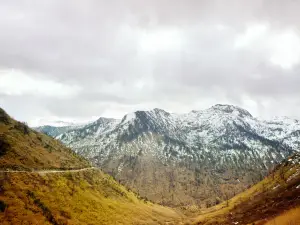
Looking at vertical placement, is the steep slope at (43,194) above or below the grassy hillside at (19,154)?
below

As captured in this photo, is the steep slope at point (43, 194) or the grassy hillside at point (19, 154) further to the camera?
the grassy hillside at point (19, 154)

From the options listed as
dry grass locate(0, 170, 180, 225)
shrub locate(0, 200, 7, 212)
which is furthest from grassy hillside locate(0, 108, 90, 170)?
shrub locate(0, 200, 7, 212)

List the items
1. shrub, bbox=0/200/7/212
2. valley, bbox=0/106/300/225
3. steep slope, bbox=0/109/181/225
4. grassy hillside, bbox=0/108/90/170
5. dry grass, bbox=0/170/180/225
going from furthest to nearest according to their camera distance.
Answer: grassy hillside, bbox=0/108/90/170 → steep slope, bbox=0/109/181/225 → dry grass, bbox=0/170/180/225 → valley, bbox=0/106/300/225 → shrub, bbox=0/200/7/212

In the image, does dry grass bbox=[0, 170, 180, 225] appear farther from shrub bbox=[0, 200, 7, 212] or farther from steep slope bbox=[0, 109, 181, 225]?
shrub bbox=[0, 200, 7, 212]

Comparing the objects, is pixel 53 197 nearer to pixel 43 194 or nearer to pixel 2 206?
pixel 43 194

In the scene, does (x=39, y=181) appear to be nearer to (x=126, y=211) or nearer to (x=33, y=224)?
(x=33, y=224)

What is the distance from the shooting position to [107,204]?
183125mm

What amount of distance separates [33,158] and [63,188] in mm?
28220

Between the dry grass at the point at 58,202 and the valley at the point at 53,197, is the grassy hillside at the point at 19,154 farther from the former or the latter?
the dry grass at the point at 58,202

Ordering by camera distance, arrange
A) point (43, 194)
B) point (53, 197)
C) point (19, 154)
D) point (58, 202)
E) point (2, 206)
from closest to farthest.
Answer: point (2, 206), point (43, 194), point (58, 202), point (53, 197), point (19, 154)

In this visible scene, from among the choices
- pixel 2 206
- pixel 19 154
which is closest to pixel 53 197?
pixel 2 206

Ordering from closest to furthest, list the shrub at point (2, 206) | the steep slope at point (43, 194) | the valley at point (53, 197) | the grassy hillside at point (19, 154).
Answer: the shrub at point (2, 206) < the valley at point (53, 197) < the steep slope at point (43, 194) < the grassy hillside at point (19, 154)

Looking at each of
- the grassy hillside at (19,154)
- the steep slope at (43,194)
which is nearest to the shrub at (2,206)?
the steep slope at (43,194)

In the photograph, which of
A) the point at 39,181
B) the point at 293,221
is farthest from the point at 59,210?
the point at 293,221
